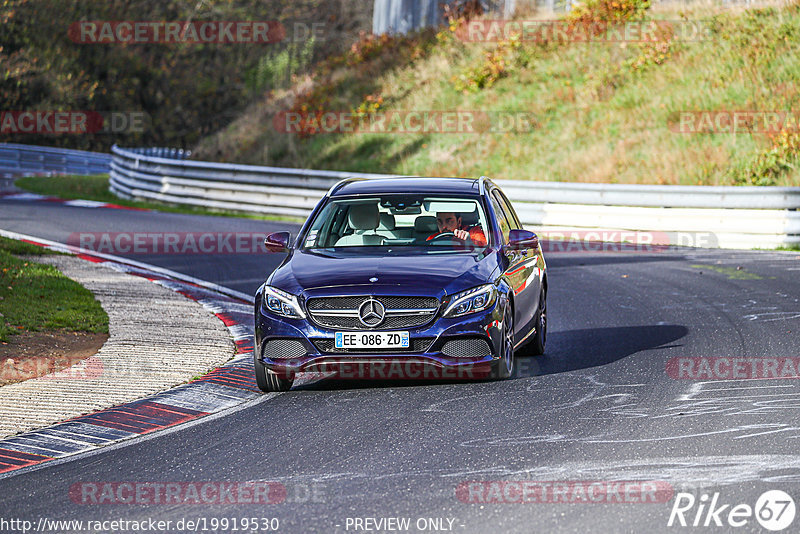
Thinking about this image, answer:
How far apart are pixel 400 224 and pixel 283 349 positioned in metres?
1.83

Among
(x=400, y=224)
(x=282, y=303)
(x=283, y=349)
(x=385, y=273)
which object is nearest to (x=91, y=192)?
(x=400, y=224)

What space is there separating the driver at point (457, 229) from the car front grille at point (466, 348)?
1347 millimetres

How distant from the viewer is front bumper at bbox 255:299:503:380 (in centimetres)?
859

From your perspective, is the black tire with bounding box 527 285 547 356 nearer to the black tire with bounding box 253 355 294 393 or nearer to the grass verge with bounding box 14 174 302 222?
the black tire with bounding box 253 355 294 393

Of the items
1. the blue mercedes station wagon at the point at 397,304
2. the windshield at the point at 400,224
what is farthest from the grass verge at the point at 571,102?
the blue mercedes station wagon at the point at 397,304

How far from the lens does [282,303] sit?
886 cm

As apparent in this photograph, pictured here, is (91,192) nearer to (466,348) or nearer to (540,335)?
(540,335)

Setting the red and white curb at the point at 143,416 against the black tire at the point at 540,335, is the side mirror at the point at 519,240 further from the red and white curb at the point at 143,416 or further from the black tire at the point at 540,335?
the red and white curb at the point at 143,416

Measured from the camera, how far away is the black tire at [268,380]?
29.4 feet

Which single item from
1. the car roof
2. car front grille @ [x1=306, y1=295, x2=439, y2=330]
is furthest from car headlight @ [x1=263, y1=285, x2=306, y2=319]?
the car roof

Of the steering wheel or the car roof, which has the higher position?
the car roof

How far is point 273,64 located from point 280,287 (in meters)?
46.9

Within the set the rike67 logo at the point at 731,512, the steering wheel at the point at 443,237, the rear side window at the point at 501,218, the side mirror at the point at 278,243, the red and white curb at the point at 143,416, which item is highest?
the rear side window at the point at 501,218

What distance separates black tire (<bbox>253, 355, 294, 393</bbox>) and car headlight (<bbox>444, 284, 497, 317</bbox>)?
56.5 inches
